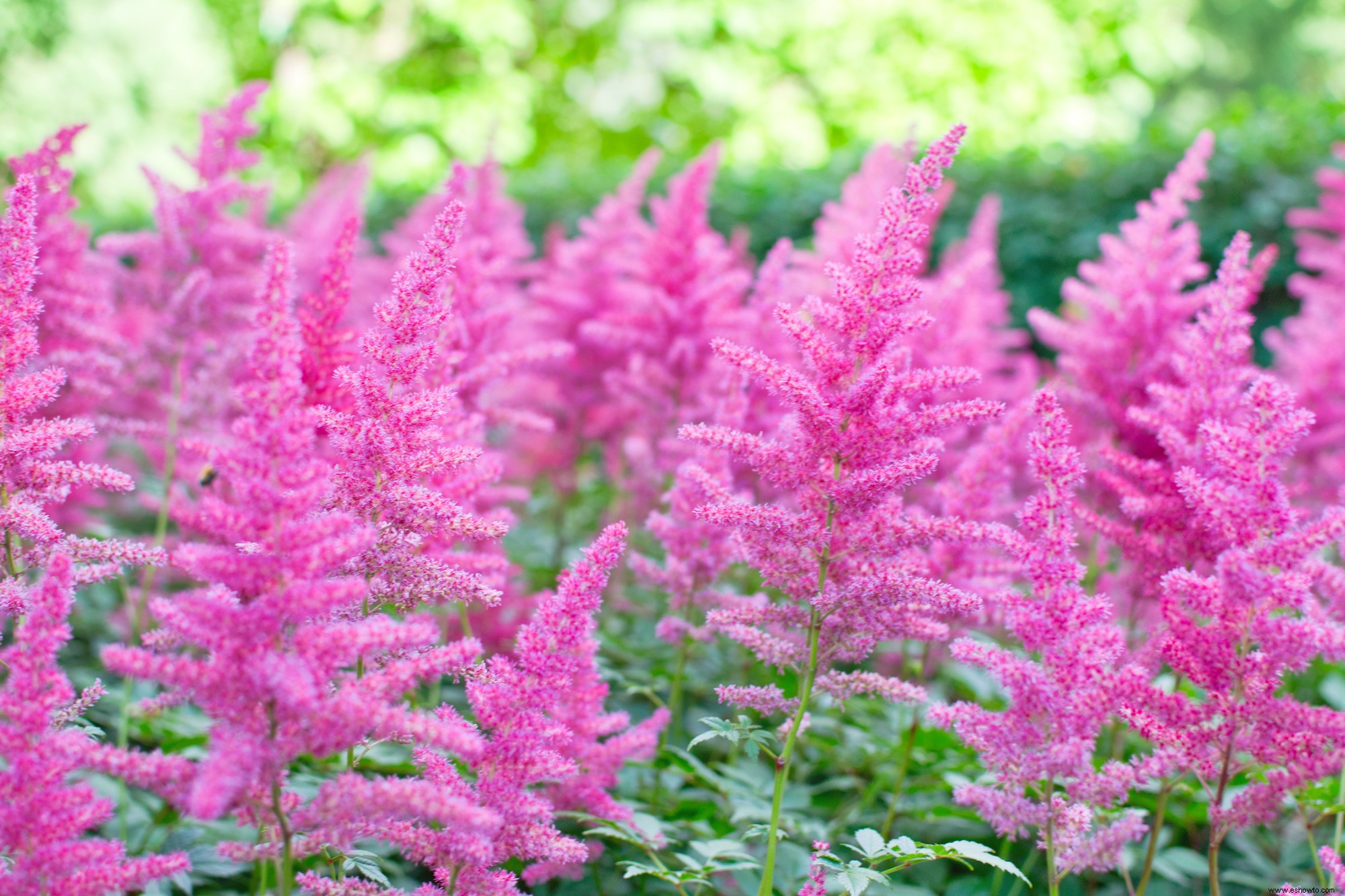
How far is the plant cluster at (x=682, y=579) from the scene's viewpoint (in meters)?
1.84

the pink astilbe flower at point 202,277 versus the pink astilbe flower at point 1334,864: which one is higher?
the pink astilbe flower at point 202,277

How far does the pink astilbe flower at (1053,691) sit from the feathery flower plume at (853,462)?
0.14 metres

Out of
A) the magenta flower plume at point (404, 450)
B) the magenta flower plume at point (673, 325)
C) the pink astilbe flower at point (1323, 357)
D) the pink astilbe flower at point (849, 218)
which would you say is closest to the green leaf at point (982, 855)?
the magenta flower plume at point (404, 450)

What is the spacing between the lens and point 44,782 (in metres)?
1.83

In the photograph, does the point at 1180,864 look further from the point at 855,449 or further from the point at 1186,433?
the point at 855,449

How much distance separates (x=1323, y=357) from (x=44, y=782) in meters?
4.81

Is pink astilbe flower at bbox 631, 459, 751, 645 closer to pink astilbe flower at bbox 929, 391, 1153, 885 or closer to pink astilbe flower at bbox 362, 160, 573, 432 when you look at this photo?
pink astilbe flower at bbox 362, 160, 573, 432

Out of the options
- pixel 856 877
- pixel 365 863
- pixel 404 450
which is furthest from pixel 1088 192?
pixel 365 863

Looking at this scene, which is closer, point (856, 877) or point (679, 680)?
point (856, 877)

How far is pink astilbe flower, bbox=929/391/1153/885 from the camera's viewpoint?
7.11 ft

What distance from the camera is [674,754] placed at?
10.5ft

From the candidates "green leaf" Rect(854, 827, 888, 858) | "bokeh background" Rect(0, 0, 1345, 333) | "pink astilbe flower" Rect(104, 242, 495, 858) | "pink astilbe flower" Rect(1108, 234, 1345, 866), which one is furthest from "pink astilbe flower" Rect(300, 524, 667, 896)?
"bokeh background" Rect(0, 0, 1345, 333)

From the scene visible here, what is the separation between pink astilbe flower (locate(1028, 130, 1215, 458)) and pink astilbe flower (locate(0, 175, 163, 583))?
3067 millimetres

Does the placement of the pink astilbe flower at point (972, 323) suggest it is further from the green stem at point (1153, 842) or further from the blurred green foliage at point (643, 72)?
the blurred green foliage at point (643, 72)
